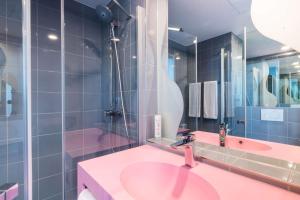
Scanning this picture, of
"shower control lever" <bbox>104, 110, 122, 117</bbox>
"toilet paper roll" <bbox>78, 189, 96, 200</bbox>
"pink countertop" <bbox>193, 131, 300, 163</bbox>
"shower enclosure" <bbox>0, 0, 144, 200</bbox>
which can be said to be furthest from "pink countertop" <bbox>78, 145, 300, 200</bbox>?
"shower control lever" <bbox>104, 110, 122, 117</bbox>

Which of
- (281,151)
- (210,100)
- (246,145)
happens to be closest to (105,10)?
(210,100)

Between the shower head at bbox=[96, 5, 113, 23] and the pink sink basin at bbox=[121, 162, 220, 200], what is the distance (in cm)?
151

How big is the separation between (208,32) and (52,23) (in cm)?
151

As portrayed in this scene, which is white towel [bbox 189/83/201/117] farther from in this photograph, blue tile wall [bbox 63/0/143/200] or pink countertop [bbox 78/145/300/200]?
blue tile wall [bbox 63/0/143/200]

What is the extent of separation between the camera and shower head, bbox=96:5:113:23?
5.30 ft

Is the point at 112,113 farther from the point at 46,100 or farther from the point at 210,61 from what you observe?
the point at 210,61

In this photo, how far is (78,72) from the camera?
176 centimetres

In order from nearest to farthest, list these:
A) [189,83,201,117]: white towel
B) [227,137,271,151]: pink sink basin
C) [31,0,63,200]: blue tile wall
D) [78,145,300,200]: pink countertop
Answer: [78,145,300,200]: pink countertop < [227,137,271,151]: pink sink basin < [189,83,201,117]: white towel < [31,0,63,200]: blue tile wall

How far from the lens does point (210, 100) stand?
3.17 feet

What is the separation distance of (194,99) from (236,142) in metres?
0.36

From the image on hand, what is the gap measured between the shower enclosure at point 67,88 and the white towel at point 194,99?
1.67 ft

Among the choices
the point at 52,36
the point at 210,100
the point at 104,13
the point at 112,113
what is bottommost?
the point at 112,113

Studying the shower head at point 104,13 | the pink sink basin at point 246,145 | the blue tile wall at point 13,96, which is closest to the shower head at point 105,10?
the shower head at point 104,13

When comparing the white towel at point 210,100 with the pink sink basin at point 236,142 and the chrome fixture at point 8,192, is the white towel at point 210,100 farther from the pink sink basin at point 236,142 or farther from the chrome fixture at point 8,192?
the chrome fixture at point 8,192
